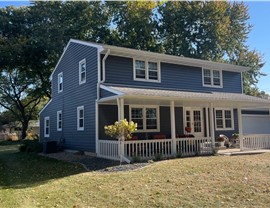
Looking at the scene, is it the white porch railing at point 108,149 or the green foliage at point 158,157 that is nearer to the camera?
the green foliage at point 158,157

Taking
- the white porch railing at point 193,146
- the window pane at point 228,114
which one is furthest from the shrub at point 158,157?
the window pane at point 228,114

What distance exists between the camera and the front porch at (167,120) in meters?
13.8

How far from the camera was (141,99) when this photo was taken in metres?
14.1

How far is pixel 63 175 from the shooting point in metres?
10.7

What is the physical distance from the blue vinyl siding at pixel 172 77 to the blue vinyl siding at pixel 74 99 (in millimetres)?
1051

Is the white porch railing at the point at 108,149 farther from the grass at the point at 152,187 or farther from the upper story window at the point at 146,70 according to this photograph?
the upper story window at the point at 146,70

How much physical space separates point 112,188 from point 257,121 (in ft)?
64.2

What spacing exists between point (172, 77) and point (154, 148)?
5868mm

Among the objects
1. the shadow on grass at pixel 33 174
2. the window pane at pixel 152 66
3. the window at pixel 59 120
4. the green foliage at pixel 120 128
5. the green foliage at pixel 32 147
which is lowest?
the shadow on grass at pixel 33 174

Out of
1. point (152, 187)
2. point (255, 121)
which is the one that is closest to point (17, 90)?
point (255, 121)

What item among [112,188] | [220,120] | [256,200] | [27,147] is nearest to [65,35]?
[27,147]

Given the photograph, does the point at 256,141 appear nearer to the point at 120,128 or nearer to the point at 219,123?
the point at 219,123

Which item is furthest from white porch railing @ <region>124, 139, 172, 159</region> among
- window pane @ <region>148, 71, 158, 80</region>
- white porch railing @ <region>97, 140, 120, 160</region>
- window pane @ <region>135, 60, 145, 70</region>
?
window pane @ <region>135, 60, 145, 70</region>

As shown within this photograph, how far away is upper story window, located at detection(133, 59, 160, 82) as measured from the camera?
680 inches
